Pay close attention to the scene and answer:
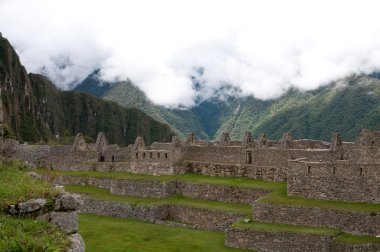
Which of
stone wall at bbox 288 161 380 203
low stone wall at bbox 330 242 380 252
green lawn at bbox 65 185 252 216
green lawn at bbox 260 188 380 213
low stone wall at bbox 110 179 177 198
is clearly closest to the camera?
low stone wall at bbox 330 242 380 252

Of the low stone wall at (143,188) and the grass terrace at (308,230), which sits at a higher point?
the low stone wall at (143,188)

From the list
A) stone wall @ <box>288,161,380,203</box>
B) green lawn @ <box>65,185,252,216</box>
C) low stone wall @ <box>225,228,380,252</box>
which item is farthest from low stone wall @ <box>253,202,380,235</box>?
green lawn @ <box>65,185,252,216</box>

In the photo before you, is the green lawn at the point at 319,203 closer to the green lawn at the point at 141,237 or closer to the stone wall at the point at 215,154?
the green lawn at the point at 141,237

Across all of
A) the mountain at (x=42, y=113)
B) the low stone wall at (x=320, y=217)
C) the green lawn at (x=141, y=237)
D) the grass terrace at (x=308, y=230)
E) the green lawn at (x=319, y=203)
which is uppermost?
the mountain at (x=42, y=113)

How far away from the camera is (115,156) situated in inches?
1478

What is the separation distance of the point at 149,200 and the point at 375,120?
130 feet

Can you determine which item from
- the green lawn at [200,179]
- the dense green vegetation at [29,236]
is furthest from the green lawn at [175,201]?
the dense green vegetation at [29,236]

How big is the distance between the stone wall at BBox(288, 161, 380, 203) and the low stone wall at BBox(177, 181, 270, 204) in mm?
2570

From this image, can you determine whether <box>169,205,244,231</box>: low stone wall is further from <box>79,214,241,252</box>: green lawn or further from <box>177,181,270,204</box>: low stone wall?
<box>177,181,270,204</box>: low stone wall

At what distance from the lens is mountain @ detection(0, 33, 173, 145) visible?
152 m

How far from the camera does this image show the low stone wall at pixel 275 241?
703 inches

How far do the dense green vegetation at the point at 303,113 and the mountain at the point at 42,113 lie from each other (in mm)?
48666

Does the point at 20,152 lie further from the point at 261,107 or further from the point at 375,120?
the point at 261,107

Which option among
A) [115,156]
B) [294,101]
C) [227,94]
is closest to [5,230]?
[115,156]
